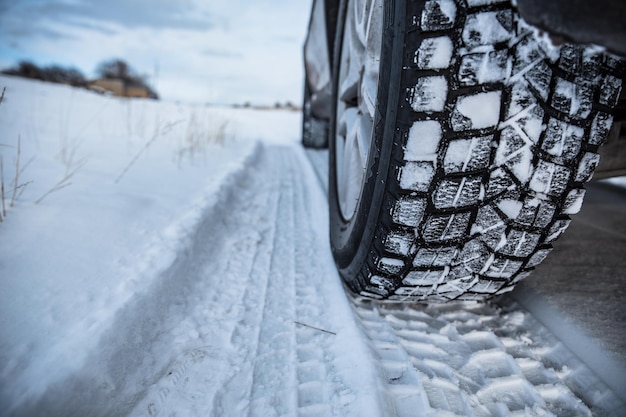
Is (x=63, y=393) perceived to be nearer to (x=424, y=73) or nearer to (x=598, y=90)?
(x=424, y=73)

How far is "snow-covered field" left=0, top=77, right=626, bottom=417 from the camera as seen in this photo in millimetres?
650

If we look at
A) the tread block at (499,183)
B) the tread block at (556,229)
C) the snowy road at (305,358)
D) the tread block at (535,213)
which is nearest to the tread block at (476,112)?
the tread block at (499,183)

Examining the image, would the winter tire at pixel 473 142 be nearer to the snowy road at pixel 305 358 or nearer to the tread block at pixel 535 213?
the tread block at pixel 535 213

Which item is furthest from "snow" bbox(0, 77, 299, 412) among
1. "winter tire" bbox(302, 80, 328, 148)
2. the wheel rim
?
"winter tire" bbox(302, 80, 328, 148)

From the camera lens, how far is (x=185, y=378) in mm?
717

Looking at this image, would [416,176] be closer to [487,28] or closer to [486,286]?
[487,28]

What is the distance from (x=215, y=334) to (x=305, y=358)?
10.0 inches

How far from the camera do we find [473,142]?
63 centimetres

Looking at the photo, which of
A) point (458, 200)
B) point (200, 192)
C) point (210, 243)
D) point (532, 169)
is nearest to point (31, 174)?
point (200, 192)

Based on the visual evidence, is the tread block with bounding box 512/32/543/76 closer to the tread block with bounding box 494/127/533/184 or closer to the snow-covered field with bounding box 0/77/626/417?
the tread block with bounding box 494/127/533/184

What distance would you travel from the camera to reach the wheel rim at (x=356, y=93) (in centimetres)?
89

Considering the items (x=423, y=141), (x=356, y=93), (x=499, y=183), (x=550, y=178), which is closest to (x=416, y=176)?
(x=423, y=141)

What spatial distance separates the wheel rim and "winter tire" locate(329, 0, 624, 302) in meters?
0.17

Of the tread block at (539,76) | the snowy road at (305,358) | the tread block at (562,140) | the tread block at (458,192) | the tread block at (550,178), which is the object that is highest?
the tread block at (539,76)
